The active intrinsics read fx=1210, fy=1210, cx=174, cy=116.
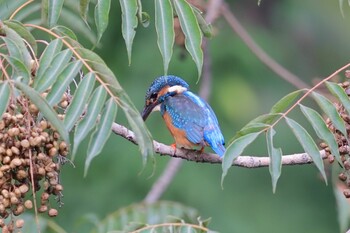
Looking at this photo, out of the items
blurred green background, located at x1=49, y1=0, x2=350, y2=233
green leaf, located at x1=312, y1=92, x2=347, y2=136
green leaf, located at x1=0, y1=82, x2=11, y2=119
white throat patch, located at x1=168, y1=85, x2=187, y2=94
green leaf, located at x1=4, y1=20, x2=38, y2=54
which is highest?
green leaf, located at x1=4, y1=20, x2=38, y2=54

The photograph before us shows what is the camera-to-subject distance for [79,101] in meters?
3.46

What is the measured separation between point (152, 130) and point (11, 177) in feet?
18.1

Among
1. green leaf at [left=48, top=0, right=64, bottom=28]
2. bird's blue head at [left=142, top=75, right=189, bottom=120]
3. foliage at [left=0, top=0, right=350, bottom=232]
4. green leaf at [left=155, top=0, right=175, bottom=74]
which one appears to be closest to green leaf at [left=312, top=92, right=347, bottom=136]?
foliage at [left=0, top=0, right=350, bottom=232]

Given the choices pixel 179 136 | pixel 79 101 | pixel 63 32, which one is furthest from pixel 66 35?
pixel 179 136

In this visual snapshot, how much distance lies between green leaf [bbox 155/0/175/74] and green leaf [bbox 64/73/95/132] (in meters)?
0.29

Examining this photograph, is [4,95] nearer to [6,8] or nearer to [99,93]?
[99,93]

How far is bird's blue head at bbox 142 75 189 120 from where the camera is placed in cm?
525

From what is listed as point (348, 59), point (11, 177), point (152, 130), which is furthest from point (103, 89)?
point (348, 59)

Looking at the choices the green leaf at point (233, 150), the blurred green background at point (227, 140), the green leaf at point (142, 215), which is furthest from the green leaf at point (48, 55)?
the blurred green background at point (227, 140)

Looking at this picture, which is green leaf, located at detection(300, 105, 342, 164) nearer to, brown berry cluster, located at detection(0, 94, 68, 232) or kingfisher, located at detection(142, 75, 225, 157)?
brown berry cluster, located at detection(0, 94, 68, 232)

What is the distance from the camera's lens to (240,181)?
9680mm

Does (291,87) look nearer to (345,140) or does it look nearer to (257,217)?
(257,217)

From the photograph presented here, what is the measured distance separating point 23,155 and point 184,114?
72.3 inches

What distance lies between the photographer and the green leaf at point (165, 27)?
376 centimetres
